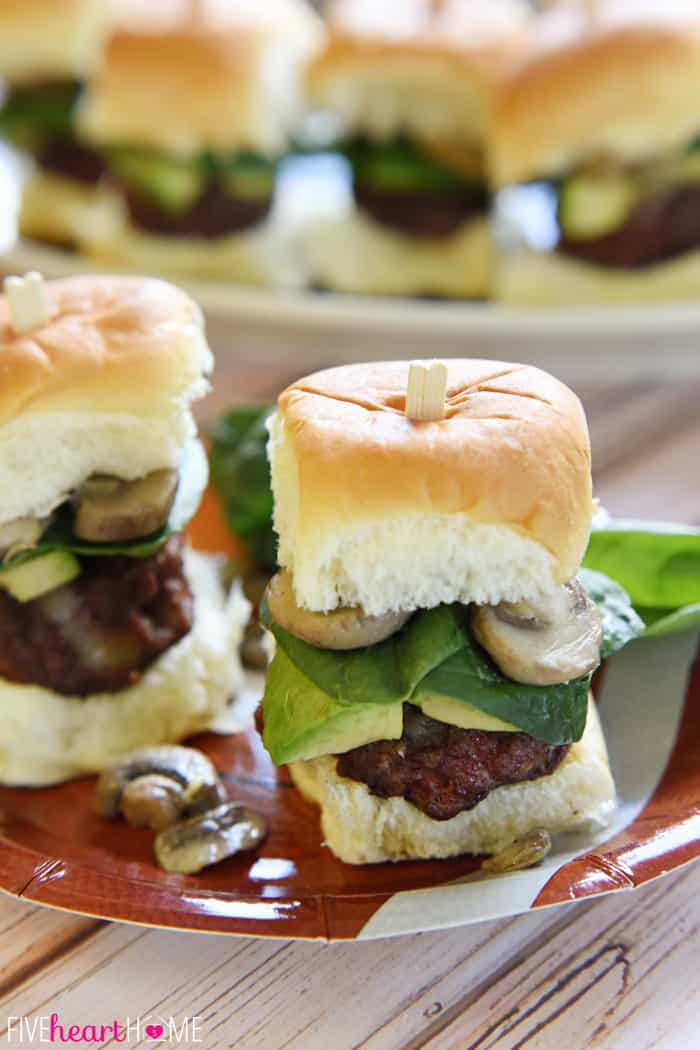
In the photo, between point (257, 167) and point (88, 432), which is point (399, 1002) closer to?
point (88, 432)

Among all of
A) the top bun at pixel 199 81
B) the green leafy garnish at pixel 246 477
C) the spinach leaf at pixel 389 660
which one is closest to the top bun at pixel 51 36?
the top bun at pixel 199 81

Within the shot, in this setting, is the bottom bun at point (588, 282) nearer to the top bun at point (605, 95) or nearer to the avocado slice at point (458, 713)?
the top bun at point (605, 95)

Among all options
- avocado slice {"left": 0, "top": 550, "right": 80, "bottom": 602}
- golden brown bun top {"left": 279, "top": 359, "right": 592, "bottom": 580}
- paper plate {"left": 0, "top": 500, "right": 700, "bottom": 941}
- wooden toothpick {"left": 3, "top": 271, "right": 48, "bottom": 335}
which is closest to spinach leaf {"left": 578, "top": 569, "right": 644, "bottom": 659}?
paper plate {"left": 0, "top": 500, "right": 700, "bottom": 941}

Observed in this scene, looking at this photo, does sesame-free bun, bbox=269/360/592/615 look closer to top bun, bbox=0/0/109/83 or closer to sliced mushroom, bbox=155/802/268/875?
sliced mushroom, bbox=155/802/268/875

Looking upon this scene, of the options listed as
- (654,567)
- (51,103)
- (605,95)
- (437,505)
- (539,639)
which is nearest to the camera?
(437,505)

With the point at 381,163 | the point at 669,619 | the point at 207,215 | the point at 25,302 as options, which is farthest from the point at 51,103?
the point at 669,619

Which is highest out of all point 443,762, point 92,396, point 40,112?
point 92,396

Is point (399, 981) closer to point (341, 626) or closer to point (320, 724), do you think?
point (320, 724)

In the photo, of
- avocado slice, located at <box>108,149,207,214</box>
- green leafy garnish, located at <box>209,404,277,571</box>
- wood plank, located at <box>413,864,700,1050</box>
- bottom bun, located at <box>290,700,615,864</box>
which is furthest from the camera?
avocado slice, located at <box>108,149,207,214</box>
